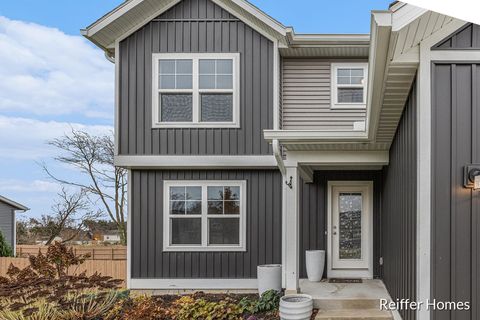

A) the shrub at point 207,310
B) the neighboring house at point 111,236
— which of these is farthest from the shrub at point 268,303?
the neighboring house at point 111,236

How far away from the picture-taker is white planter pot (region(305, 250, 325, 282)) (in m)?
7.37

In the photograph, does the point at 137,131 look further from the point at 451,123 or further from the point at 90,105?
the point at 90,105

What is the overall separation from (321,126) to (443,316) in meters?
5.08

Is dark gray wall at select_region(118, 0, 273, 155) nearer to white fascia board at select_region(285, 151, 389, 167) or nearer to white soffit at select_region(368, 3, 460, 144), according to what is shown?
white fascia board at select_region(285, 151, 389, 167)

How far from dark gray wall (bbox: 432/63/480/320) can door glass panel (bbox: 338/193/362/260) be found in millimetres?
4081

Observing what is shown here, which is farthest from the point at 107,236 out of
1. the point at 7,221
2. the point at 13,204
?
the point at 7,221

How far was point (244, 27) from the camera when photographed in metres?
8.01

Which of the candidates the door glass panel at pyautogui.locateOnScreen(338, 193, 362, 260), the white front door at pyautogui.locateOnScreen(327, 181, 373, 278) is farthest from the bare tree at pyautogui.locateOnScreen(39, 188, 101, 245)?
the door glass panel at pyautogui.locateOnScreen(338, 193, 362, 260)

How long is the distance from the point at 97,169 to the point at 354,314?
37.2 ft

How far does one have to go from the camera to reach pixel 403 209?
4840 millimetres

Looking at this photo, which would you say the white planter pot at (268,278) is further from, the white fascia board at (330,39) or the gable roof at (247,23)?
the white fascia board at (330,39)

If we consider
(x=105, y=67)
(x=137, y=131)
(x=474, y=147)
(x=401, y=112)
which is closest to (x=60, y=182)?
(x=105, y=67)

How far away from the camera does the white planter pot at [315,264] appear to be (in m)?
7.37

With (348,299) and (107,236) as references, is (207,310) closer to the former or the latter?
(348,299)
